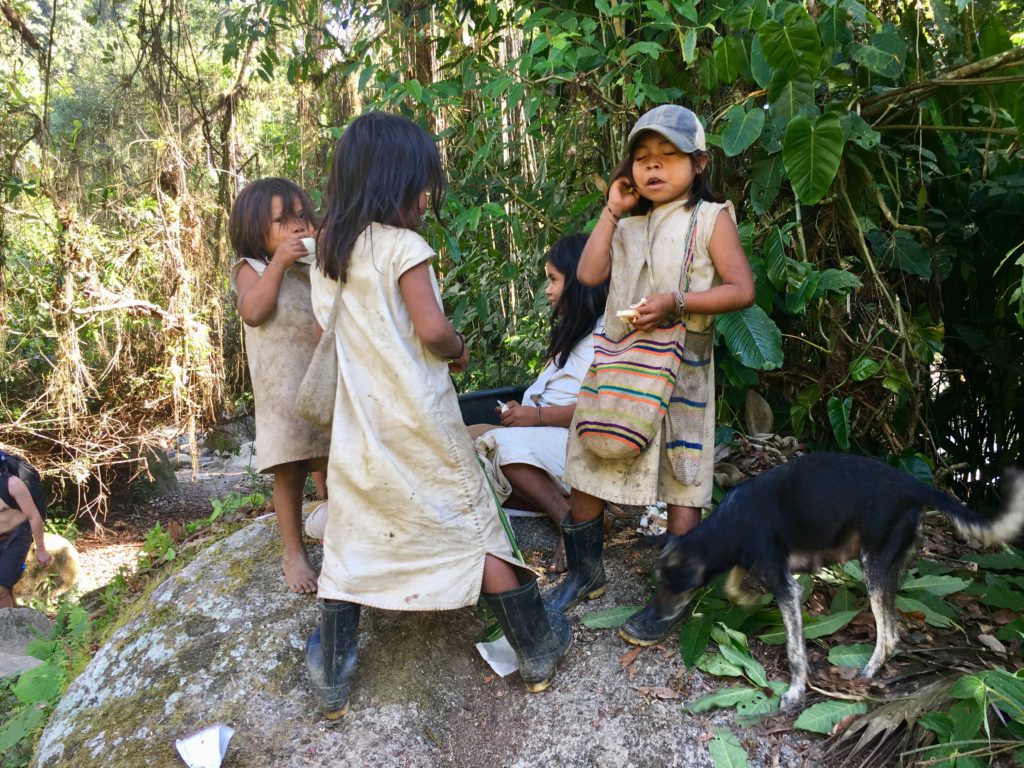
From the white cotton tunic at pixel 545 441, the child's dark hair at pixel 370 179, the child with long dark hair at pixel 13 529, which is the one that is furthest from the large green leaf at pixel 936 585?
the child with long dark hair at pixel 13 529

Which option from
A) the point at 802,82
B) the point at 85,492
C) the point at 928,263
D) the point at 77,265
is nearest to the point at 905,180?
the point at 928,263

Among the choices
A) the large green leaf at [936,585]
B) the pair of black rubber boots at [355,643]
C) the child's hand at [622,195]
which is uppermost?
the child's hand at [622,195]

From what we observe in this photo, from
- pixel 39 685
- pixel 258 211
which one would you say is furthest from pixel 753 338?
pixel 39 685

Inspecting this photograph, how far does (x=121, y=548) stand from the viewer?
26.3 ft

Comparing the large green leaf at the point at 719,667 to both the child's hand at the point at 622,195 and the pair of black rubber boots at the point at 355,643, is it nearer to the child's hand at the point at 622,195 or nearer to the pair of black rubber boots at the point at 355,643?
the pair of black rubber boots at the point at 355,643

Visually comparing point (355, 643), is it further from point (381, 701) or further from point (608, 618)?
point (608, 618)

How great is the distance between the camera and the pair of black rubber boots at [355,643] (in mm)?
2252

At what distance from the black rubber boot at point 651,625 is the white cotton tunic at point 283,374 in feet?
4.08

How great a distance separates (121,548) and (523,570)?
7201mm

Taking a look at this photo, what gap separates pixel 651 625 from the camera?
7.94 feet

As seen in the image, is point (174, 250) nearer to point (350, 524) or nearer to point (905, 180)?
point (350, 524)

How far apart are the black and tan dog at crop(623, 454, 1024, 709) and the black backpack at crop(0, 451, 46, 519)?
19.4ft

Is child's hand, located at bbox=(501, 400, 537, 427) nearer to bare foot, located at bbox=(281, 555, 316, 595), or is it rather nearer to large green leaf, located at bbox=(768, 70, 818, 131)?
bare foot, located at bbox=(281, 555, 316, 595)

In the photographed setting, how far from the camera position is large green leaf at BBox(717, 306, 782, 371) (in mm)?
2879
